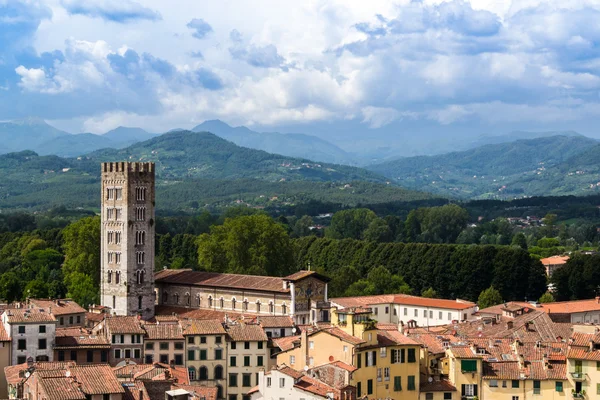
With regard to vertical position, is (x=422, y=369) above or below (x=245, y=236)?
below

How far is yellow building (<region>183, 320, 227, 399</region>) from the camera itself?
206 ft

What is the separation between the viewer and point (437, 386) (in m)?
55.4

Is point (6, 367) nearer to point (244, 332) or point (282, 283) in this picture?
point (244, 332)

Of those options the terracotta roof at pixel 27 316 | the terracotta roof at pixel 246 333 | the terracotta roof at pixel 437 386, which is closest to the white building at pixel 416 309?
the terracotta roof at pixel 246 333

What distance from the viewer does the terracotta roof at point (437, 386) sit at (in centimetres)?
5494

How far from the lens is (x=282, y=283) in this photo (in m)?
80.4

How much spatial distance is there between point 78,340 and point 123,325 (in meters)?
2.77

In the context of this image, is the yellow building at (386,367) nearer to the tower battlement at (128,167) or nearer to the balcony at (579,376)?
the balcony at (579,376)

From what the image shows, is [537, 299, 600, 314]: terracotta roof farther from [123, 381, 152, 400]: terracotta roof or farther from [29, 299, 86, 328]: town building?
[123, 381, 152, 400]: terracotta roof

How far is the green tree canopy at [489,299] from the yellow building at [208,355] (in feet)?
128

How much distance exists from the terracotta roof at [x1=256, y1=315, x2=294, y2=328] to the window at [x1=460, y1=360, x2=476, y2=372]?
1695cm

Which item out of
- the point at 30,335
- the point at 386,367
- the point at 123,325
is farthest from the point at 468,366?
the point at 30,335

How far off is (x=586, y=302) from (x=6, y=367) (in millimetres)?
50136

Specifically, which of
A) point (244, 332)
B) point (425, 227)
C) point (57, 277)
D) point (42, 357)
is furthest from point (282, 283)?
point (425, 227)
